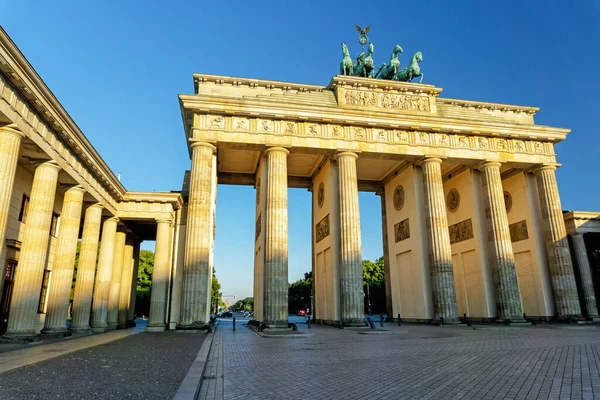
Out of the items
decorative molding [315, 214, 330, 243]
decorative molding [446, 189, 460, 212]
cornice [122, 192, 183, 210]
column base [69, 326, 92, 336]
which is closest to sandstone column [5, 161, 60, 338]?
column base [69, 326, 92, 336]

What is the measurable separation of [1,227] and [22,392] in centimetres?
879

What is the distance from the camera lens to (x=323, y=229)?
2906 centimetres

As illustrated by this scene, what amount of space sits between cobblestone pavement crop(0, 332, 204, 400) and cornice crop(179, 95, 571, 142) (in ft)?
53.0

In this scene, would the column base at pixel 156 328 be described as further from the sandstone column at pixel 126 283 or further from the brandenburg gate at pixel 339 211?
the sandstone column at pixel 126 283

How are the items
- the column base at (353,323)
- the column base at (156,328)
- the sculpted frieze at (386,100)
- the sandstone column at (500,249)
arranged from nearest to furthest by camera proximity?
1. the column base at (353,323)
2. the column base at (156,328)
3. the sandstone column at (500,249)
4. the sculpted frieze at (386,100)

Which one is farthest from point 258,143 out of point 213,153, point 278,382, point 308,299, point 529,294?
point 308,299

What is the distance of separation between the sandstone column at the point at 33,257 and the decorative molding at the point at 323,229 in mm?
16974

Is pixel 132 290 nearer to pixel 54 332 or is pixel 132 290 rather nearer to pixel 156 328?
pixel 156 328

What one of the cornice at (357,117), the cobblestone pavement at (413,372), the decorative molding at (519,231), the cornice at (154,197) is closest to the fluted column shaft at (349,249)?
the cornice at (357,117)

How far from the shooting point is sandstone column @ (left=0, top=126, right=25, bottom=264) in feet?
43.0

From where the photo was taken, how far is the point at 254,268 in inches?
1304

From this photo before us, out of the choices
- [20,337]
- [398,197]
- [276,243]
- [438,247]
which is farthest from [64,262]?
[398,197]

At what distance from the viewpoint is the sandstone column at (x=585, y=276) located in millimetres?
27250

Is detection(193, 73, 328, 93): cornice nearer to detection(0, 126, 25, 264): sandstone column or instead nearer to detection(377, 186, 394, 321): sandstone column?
detection(377, 186, 394, 321): sandstone column
